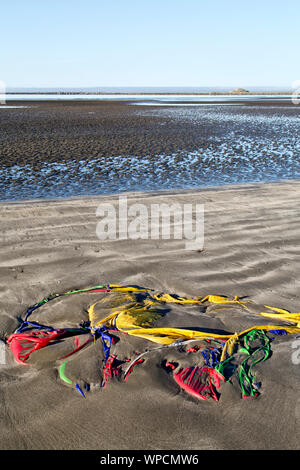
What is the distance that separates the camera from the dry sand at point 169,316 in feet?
7.39

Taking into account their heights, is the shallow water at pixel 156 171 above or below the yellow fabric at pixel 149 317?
above

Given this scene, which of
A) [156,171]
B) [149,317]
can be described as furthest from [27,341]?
[156,171]

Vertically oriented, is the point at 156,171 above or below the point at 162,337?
above

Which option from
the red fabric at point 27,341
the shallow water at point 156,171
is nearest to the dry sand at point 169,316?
the red fabric at point 27,341

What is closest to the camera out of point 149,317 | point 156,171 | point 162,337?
point 162,337

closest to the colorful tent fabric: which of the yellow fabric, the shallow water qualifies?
the yellow fabric

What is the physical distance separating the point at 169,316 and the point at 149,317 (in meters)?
0.21

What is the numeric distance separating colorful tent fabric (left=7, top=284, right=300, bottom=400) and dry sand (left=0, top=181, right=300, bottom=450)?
7 cm

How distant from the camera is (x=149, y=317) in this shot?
324cm

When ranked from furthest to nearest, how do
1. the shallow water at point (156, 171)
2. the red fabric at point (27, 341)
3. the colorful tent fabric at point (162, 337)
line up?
the shallow water at point (156, 171), the red fabric at point (27, 341), the colorful tent fabric at point (162, 337)

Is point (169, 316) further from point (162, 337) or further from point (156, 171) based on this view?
point (156, 171)

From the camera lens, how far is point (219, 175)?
33.4ft

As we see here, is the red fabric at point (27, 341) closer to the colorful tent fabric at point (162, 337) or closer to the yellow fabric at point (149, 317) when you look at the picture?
the colorful tent fabric at point (162, 337)
